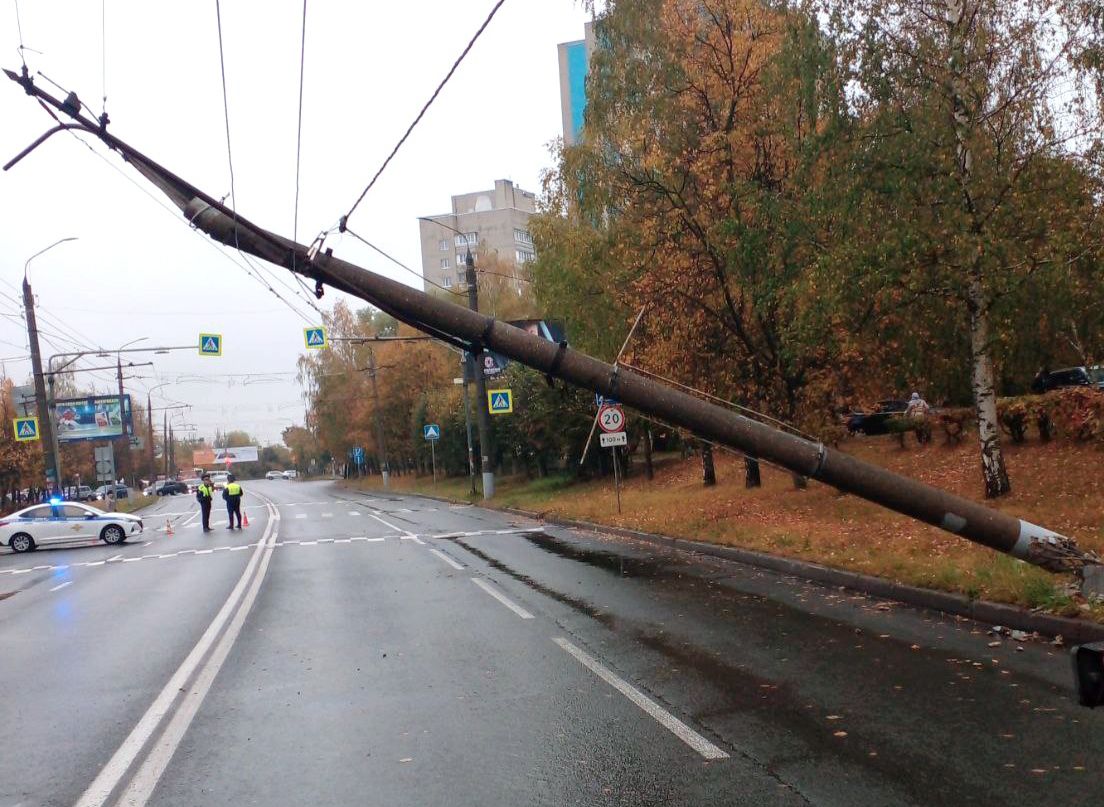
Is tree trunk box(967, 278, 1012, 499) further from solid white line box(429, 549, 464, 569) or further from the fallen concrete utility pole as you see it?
solid white line box(429, 549, 464, 569)

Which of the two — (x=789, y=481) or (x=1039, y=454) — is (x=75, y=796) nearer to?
(x=1039, y=454)

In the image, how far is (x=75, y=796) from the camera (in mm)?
5086

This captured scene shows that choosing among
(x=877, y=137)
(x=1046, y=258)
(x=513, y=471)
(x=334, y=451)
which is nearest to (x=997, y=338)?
(x=1046, y=258)

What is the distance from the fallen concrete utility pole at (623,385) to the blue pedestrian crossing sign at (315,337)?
60.7 ft

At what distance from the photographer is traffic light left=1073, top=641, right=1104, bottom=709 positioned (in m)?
2.93

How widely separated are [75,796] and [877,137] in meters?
12.9

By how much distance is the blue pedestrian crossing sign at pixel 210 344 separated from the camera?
27.8 m

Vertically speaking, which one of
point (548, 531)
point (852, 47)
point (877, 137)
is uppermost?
point (852, 47)

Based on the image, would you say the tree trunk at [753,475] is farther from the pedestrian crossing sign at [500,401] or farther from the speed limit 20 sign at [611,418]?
the pedestrian crossing sign at [500,401]

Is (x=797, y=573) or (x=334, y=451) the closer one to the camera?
(x=797, y=573)

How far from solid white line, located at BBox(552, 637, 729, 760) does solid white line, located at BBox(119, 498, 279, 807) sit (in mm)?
3051

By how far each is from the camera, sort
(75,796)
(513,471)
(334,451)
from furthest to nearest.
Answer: (334,451) < (513,471) < (75,796)

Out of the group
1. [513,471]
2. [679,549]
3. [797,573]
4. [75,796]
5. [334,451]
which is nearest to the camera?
[75,796]

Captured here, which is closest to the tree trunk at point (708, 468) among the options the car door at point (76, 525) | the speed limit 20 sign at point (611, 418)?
the speed limit 20 sign at point (611, 418)
